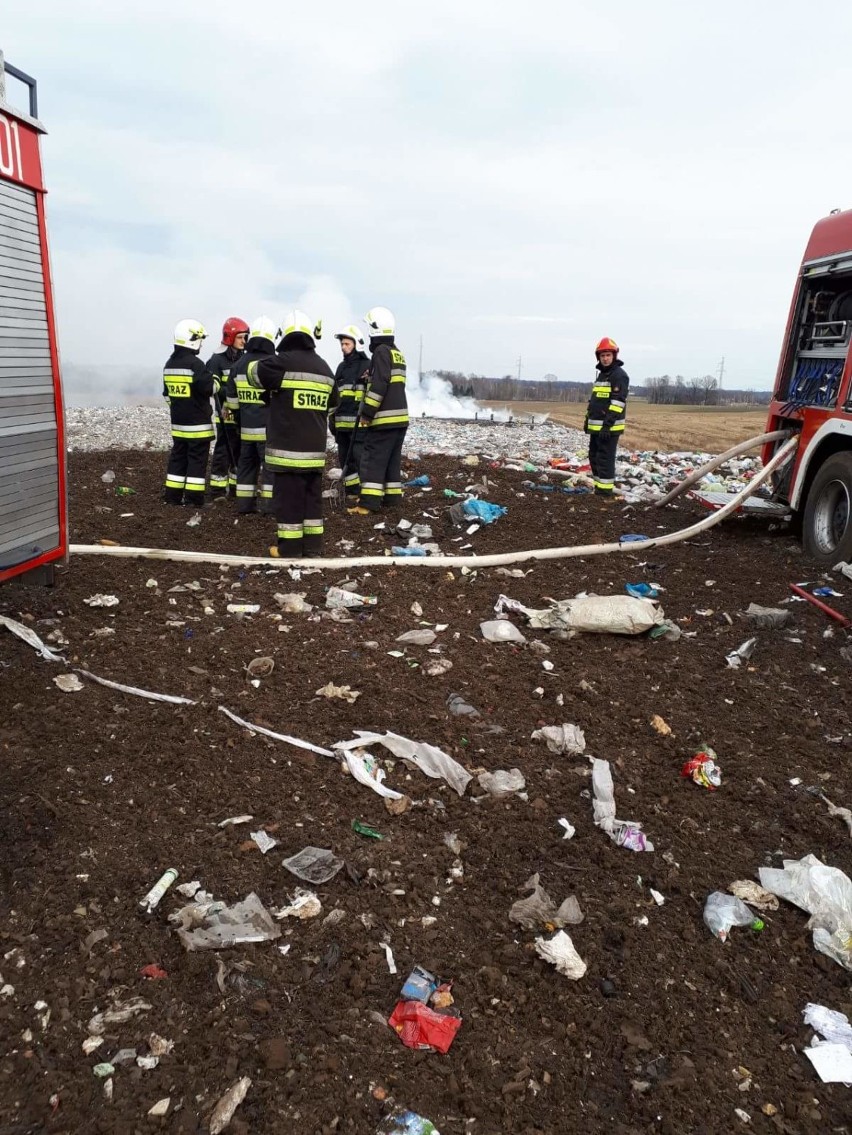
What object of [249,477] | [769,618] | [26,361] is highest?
[26,361]

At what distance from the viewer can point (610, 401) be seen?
909 centimetres

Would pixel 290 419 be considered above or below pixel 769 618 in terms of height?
above

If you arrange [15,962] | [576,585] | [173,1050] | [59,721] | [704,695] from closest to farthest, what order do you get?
[173,1050] < [15,962] < [59,721] < [704,695] < [576,585]

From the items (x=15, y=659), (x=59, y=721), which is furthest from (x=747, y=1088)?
(x=15, y=659)

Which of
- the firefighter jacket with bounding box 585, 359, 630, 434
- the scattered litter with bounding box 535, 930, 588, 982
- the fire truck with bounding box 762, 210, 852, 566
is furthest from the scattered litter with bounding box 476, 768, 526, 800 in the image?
the firefighter jacket with bounding box 585, 359, 630, 434

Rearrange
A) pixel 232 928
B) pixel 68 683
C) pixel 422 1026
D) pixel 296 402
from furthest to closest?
pixel 296 402 → pixel 68 683 → pixel 232 928 → pixel 422 1026

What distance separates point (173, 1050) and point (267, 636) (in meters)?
2.63

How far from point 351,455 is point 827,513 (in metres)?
4.81

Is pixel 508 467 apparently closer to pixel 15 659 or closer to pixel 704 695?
pixel 704 695

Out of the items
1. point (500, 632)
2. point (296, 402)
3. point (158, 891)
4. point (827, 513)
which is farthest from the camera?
point (827, 513)

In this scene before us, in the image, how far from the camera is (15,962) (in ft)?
6.84

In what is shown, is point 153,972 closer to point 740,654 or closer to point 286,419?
point 740,654

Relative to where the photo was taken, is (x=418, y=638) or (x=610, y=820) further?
(x=418, y=638)

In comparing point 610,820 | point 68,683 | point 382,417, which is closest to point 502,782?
point 610,820
